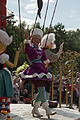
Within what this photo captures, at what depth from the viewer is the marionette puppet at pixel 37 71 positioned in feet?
14.1

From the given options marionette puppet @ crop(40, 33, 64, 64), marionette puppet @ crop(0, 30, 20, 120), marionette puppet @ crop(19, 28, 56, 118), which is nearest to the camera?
marionette puppet @ crop(0, 30, 20, 120)

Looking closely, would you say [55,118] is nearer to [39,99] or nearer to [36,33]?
[39,99]

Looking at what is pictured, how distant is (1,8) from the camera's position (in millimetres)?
4746

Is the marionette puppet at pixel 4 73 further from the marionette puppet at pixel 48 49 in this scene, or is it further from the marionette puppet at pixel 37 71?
the marionette puppet at pixel 48 49

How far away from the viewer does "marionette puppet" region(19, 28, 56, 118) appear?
14.1ft

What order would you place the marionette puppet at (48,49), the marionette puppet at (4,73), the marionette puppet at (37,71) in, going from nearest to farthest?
the marionette puppet at (4,73) < the marionette puppet at (37,71) < the marionette puppet at (48,49)

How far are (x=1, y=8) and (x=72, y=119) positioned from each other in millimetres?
2329

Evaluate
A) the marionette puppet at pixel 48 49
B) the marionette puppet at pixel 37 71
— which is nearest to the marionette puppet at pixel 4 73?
the marionette puppet at pixel 37 71

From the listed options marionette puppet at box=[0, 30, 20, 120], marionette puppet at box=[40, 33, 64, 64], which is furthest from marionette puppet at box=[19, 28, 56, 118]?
marionette puppet at box=[0, 30, 20, 120]

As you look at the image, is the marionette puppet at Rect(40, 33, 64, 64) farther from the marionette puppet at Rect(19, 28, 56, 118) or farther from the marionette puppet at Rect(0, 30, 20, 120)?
the marionette puppet at Rect(0, 30, 20, 120)

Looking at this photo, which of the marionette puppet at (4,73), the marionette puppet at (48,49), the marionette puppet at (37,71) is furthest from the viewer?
the marionette puppet at (48,49)

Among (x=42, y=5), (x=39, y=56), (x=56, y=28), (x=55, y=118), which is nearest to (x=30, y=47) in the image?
(x=39, y=56)

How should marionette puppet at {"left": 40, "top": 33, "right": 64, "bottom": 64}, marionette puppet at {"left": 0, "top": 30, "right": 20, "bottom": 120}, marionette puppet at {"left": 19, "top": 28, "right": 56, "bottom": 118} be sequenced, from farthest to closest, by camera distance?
marionette puppet at {"left": 40, "top": 33, "right": 64, "bottom": 64}
marionette puppet at {"left": 19, "top": 28, "right": 56, "bottom": 118}
marionette puppet at {"left": 0, "top": 30, "right": 20, "bottom": 120}

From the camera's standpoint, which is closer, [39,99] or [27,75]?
[27,75]
